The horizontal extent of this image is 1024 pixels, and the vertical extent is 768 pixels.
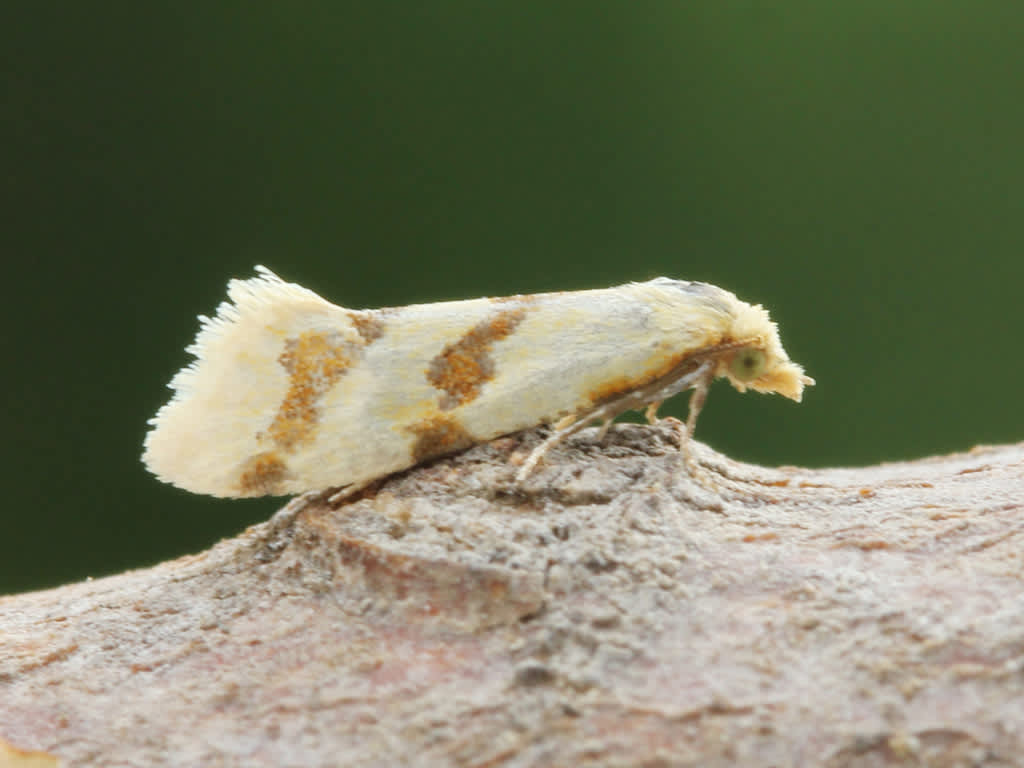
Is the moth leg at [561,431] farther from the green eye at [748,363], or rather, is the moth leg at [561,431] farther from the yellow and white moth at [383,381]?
the green eye at [748,363]

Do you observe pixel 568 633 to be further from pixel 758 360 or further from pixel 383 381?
pixel 758 360

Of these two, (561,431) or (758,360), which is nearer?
(561,431)

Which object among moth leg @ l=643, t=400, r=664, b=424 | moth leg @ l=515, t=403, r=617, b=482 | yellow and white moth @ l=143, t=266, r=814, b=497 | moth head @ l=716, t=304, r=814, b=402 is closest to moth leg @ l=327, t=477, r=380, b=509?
yellow and white moth @ l=143, t=266, r=814, b=497

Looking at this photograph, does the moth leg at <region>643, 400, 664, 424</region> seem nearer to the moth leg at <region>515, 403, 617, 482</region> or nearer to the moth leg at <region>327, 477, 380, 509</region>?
the moth leg at <region>515, 403, 617, 482</region>

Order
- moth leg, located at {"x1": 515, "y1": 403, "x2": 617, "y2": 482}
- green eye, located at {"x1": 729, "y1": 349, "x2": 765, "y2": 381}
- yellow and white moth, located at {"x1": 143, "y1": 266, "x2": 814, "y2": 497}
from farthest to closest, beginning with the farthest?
green eye, located at {"x1": 729, "y1": 349, "x2": 765, "y2": 381} → yellow and white moth, located at {"x1": 143, "y1": 266, "x2": 814, "y2": 497} → moth leg, located at {"x1": 515, "y1": 403, "x2": 617, "y2": 482}

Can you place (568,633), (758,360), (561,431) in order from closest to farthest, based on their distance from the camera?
(568,633), (561,431), (758,360)

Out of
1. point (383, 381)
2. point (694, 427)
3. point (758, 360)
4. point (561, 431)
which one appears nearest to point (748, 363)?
point (758, 360)

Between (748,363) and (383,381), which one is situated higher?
(748,363)
